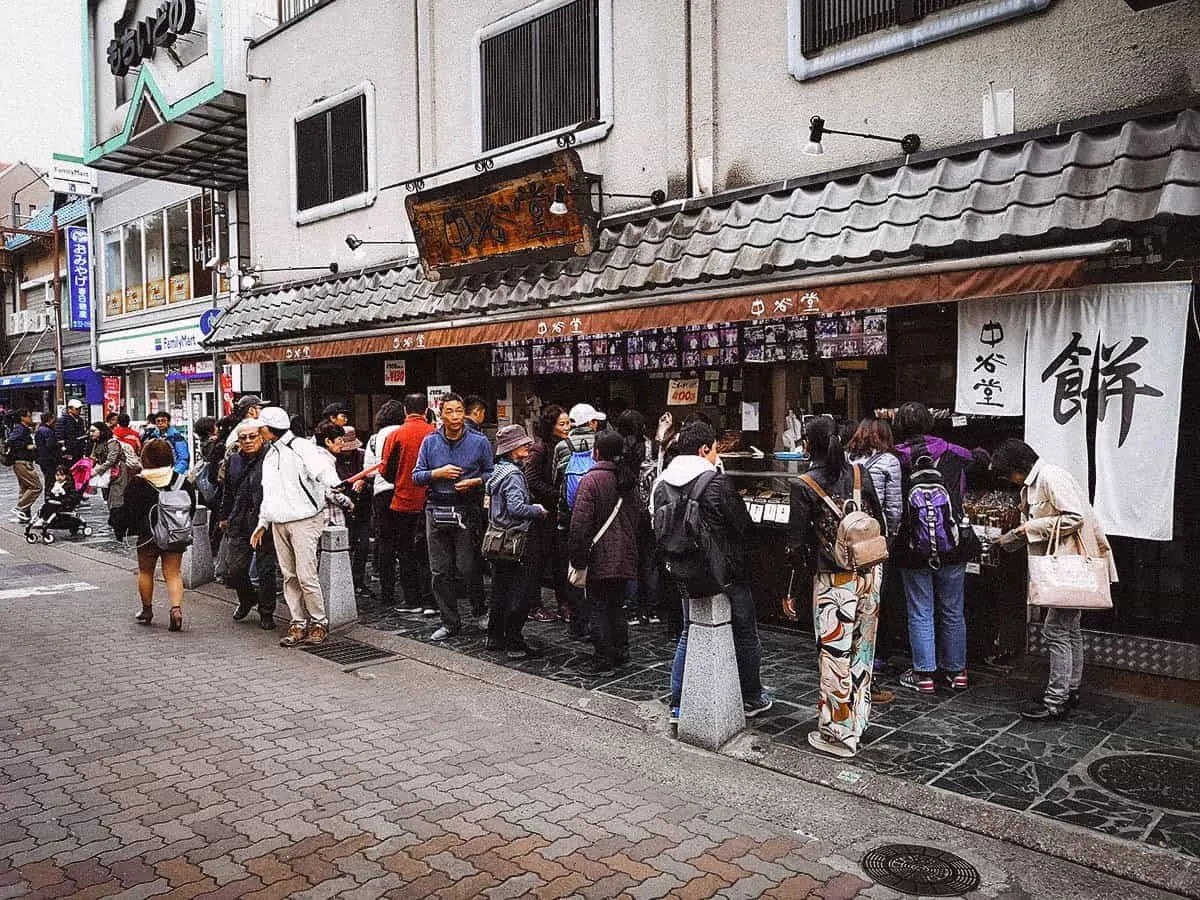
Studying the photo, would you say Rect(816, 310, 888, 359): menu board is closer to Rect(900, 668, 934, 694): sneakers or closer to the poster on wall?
Rect(900, 668, 934, 694): sneakers

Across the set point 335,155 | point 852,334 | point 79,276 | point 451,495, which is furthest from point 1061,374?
point 79,276

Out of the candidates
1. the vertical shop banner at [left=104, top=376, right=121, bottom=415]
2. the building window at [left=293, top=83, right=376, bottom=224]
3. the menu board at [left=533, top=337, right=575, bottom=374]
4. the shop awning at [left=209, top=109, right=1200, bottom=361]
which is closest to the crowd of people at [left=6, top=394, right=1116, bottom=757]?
the shop awning at [left=209, top=109, right=1200, bottom=361]

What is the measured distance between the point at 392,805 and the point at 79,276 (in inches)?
961

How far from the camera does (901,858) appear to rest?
4.30m

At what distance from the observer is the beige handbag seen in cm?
582

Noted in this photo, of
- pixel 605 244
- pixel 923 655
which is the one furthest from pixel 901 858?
pixel 605 244

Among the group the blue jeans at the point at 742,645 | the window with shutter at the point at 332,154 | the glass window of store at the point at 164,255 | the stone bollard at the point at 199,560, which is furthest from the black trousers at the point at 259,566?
the glass window of store at the point at 164,255

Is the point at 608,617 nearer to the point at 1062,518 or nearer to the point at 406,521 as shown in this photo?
the point at 406,521

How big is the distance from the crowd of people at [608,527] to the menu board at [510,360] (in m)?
2.18

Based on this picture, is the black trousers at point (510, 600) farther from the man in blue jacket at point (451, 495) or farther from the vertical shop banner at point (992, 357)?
the vertical shop banner at point (992, 357)

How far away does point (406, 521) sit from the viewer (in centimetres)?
952

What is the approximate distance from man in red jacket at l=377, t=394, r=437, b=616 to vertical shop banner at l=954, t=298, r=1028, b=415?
17.8 ft

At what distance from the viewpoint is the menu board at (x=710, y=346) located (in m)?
9.48

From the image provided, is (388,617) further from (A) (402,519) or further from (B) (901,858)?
(B) (901,858)
